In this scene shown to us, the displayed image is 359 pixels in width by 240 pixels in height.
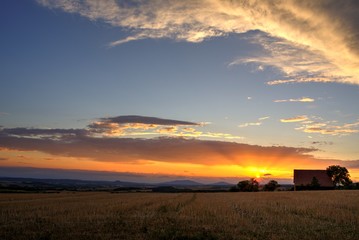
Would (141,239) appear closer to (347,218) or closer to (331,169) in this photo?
(347,218)

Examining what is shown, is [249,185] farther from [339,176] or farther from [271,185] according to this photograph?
[339,176]

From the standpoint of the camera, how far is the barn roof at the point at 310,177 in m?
99.5

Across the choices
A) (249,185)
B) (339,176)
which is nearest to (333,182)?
(339,176)

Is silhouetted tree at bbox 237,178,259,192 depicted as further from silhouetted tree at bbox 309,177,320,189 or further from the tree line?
silhouetted tree at bbox 309,177,320,189

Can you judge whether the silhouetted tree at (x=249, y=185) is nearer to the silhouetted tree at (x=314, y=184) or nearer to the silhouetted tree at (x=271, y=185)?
the silhouetted tree at (x=271, y=185)

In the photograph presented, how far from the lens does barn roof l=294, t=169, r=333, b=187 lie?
99.5 m

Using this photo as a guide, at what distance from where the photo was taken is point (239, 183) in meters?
114

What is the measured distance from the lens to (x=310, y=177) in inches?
3999

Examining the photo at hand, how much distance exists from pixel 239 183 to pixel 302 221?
316 ft

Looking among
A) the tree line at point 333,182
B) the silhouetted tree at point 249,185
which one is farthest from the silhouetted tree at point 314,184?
the silhouetted tree at point 249,185

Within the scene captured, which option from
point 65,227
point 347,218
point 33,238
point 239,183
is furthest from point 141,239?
point 239,183

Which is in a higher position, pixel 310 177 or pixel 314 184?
pixel 310 177

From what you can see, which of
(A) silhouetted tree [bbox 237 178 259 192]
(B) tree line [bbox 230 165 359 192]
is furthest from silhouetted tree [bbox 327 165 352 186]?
(A) silhouetted tree [bbox 237 178 259 192]

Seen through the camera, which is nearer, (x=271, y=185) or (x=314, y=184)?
(x=314, y=184)
